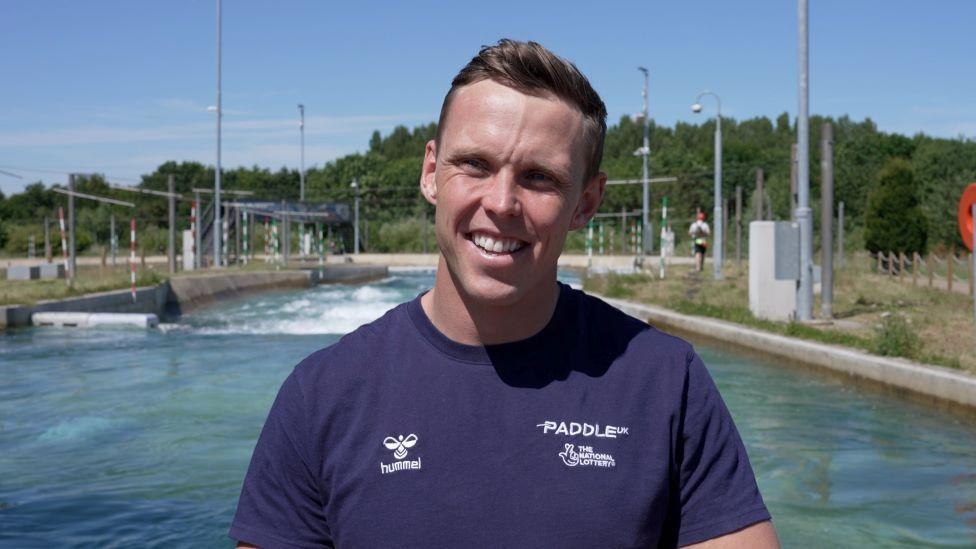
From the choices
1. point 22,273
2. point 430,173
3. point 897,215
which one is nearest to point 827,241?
point 430,173

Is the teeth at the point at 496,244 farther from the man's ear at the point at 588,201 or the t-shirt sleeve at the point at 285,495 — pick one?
the t-shirt sleeve at the point at 285,495

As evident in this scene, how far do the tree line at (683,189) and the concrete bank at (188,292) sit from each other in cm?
975

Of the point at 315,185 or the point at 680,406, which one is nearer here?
the point at 680,406

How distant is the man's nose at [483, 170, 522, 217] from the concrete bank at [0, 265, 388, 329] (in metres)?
18.2

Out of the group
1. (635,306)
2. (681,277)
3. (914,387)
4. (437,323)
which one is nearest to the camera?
(437,323)

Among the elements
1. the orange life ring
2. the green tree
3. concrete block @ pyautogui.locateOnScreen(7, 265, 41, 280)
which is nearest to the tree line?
the green tree

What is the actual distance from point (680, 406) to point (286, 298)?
28712 millimetres

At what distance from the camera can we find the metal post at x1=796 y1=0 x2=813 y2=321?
16.1 meters

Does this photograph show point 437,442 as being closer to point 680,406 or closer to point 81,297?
point 680,406

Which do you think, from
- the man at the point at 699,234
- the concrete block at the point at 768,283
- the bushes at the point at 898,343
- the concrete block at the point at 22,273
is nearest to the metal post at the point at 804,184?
Answer: the concrete block at the point at 768,283

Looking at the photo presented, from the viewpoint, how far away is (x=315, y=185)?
96375 mm

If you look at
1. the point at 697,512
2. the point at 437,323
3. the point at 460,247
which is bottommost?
the point at 697,512

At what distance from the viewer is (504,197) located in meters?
2.12

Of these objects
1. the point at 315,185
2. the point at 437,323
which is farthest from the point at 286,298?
the point at 315,185
